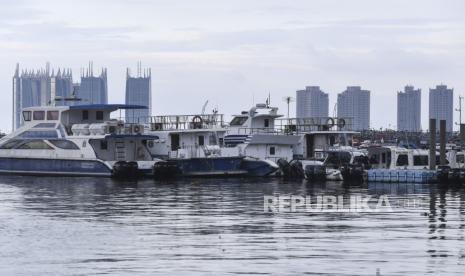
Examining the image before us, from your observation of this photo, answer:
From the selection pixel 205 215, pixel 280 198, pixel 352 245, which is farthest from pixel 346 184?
pixel 352 245

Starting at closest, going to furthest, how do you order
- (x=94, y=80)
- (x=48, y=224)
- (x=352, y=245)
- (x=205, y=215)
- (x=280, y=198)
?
(x=352, y=245)
(x=48, y=224)
(x=205, y=215)
(x=280, y=198)
(x=94, y=80)

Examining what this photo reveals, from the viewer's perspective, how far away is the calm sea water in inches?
1046

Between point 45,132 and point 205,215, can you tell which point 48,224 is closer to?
point 205,215

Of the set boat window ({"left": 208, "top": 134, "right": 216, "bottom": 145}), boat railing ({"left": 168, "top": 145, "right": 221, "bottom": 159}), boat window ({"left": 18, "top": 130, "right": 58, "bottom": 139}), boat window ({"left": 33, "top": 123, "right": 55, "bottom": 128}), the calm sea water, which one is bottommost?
the calm sea water

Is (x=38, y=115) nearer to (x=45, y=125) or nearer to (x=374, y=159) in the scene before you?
(x=45, y=125)

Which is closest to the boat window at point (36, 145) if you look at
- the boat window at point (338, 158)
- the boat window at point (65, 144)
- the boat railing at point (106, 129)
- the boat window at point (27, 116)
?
the boat window at point (65, 144)

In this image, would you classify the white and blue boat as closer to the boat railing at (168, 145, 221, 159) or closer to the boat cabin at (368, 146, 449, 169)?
the boat railing at (168, 145, 221, 159)

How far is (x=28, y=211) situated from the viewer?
43469 mm

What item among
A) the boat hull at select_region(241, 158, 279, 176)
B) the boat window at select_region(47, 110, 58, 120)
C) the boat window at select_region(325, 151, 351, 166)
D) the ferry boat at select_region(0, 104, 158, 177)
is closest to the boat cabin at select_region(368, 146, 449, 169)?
the boat window at select_region(325, 151, 351, 166)

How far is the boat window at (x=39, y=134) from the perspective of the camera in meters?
77.1

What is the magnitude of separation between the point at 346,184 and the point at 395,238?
33.4 m

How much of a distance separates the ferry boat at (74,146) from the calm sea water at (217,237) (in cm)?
2175

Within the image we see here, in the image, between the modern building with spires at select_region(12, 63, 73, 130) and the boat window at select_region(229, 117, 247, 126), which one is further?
the modern building with spires at select_region(12, 63, 73, 130)

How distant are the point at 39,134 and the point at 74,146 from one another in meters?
3.11
